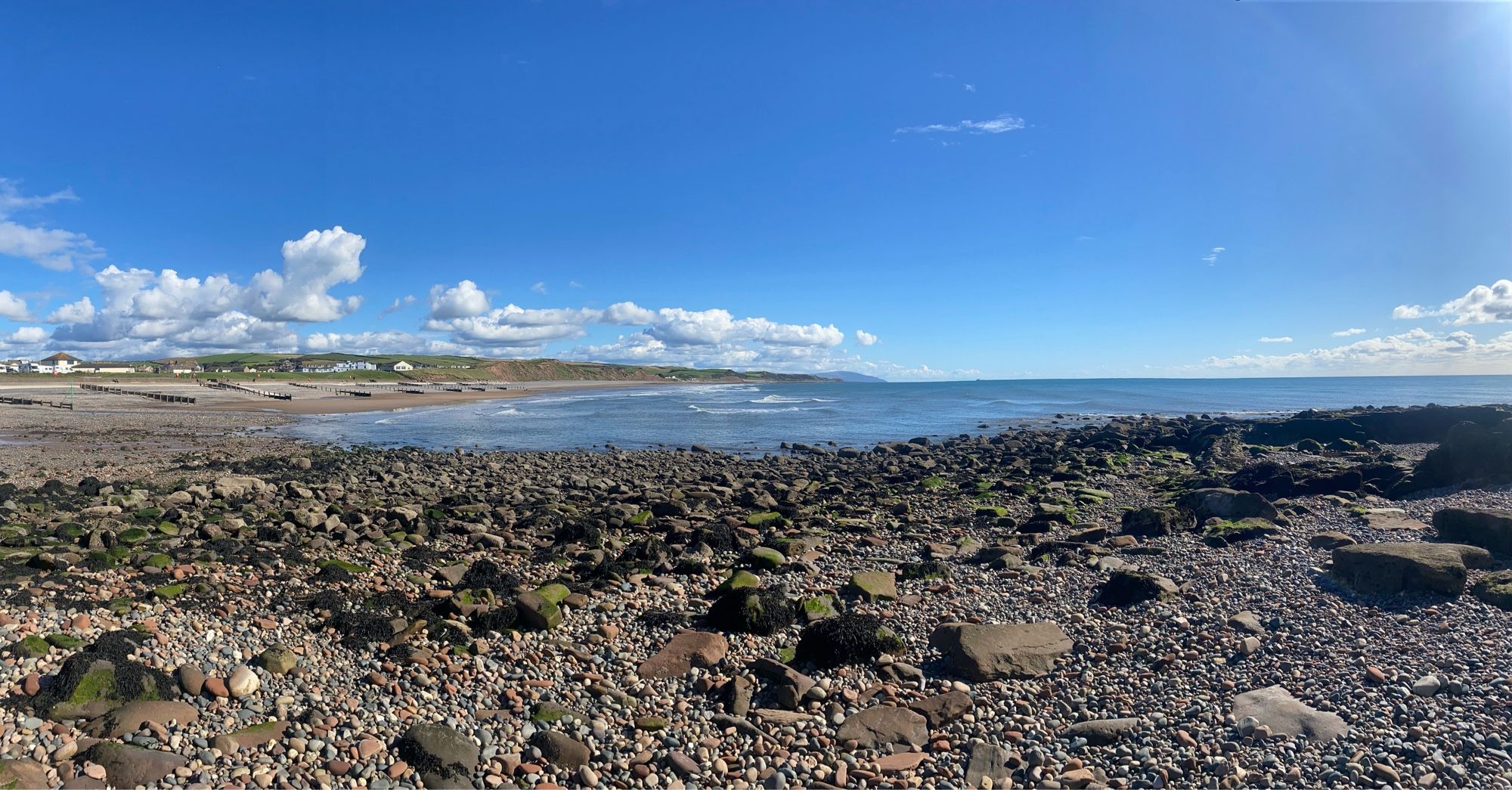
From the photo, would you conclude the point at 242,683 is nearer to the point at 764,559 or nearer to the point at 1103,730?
the point at 764,559

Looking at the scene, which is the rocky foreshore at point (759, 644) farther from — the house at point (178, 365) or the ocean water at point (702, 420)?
the house at point (178, 365)

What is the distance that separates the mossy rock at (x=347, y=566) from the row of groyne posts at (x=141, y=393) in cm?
6400

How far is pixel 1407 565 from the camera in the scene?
8977 millimetres

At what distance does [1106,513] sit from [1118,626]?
30.2 ft

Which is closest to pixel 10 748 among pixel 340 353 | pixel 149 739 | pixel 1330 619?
pixel 149 739

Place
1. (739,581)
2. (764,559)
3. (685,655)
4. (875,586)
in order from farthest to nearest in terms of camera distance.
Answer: (764,559) → (739,581) → (875,586) → (685,655)

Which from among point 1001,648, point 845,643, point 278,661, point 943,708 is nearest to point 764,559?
point 845,643

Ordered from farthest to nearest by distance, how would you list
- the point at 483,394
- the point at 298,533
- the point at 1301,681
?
1. the point at 483,394
2. the point at 298,533
3. the point at 1301,681

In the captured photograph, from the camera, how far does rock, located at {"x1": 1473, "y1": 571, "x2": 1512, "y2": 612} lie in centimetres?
832

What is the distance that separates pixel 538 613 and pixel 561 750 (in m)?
2.98

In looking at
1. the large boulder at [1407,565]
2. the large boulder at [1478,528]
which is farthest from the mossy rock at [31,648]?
the large boulder at [1478,528]

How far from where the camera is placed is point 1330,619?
27.6 ft

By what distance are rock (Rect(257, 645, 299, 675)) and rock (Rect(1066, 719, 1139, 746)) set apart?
25.4 feet

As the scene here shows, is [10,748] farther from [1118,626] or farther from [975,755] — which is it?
[1118,626]
